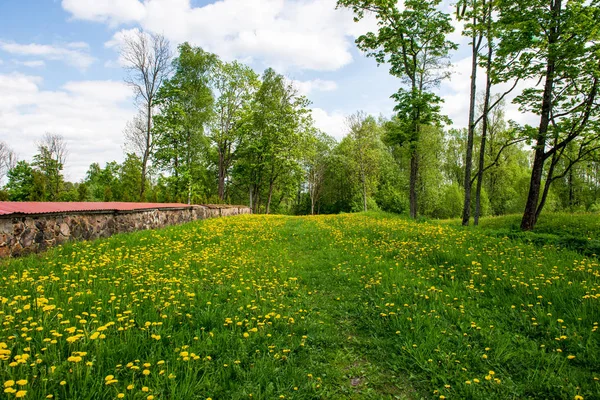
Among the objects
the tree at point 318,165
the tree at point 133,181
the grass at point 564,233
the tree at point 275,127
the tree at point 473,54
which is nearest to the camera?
the grass at point 564,233

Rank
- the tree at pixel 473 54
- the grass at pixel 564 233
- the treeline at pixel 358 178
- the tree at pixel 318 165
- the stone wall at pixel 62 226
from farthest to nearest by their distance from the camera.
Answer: the tree at pixel 318 165 → the treeline at pixel 358 178 → the tree at pixel 473 54 → the grass at pixel 564 233 → the stone wall at pixel 62 226

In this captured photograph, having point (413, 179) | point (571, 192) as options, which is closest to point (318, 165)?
point (413, 179)

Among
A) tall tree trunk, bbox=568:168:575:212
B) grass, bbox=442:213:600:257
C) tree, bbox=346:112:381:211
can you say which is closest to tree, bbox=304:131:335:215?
tree, bbox=346:112:381:211

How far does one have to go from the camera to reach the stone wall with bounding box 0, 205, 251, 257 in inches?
251

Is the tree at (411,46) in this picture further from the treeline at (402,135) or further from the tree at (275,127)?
the tree at (275,127)

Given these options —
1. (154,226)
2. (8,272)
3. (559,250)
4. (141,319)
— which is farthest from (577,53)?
(154,226)

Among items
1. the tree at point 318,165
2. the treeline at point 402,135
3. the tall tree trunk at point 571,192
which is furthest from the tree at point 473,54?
the tree at point 318,165

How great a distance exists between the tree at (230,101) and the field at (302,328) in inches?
1040

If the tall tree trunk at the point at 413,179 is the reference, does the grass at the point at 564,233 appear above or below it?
below

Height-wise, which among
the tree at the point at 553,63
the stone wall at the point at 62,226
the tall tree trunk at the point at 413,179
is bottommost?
the stone wall at the point at 62,226

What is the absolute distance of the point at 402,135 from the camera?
17.9 meters

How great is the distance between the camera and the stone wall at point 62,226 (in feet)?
20.9

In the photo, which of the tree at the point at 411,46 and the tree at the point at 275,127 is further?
the tree at the point at 275,127

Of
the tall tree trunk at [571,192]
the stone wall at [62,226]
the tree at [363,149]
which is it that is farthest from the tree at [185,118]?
the tall tree trunk at [571,192]
